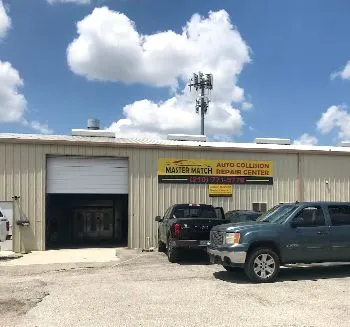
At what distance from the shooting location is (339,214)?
11203mm

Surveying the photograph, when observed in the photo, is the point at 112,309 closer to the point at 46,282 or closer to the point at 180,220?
the point at 46,282

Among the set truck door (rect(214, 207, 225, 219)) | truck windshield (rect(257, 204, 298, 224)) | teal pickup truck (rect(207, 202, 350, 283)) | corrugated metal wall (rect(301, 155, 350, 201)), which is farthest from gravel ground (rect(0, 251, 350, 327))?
corrugated metal wall (rect(301, 155, 350, 201))

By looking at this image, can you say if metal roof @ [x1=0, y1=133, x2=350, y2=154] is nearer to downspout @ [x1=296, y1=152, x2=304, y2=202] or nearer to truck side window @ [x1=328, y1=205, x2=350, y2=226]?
downspout @ [x1=296, y1=152, x2=304, y2=202]

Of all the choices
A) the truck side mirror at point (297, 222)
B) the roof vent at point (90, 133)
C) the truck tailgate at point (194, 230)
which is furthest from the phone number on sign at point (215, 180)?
the truck side mirror at point (297, 222)

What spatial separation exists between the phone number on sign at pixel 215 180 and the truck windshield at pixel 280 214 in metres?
8.95

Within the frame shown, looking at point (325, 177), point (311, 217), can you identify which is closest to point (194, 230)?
point (311, 217)

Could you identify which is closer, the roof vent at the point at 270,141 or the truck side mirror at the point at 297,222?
the truck side mirror at the point at 297,222

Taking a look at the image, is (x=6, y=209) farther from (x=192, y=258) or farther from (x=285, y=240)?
(x=285, y=240)

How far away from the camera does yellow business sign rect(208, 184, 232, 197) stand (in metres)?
20.8

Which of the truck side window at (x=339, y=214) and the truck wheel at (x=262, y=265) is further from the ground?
the truck side window at (x=339, y=214)

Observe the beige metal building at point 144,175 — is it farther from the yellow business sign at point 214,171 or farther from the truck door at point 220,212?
the truck door at point 220,212

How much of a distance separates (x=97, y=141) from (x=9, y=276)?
8644 millimetres

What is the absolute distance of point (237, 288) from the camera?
9.59 m

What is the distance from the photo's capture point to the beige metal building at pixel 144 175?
740 inches
